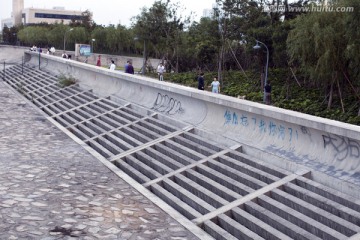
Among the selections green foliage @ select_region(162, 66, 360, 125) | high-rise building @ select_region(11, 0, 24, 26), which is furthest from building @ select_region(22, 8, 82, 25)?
green foliage @ select_region(162, 66, 360, 125)

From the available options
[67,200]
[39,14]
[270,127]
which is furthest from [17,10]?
[270,127]

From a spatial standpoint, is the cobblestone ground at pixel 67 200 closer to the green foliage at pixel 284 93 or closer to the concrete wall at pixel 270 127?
the concrete wall at pixel 270 127

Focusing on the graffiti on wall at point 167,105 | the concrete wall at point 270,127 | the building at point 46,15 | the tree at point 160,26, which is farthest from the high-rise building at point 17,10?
the graffiti on wall at point 167,105

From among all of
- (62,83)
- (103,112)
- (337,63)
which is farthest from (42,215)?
(337,63)

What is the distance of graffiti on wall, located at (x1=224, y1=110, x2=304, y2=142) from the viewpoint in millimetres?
8289

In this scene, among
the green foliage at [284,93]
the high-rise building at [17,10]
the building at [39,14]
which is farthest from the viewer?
the high-rise building at [17,10]

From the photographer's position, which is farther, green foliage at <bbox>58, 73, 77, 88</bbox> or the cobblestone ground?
green foliage at <bbox>58, 73, 77, 88</bbox>

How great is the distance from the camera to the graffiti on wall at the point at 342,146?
687 cm

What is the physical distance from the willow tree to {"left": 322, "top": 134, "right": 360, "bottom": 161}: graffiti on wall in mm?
14075

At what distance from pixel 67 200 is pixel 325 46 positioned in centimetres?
1685

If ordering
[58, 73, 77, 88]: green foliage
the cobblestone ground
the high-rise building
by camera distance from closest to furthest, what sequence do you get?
the cobblestone ground → [58, 73, 77, 88]: green foliage → the high-rise building

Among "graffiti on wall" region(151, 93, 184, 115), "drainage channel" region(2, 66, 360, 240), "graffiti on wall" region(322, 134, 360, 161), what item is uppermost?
"graffiti on wall" region(322, 134, 360, 161)

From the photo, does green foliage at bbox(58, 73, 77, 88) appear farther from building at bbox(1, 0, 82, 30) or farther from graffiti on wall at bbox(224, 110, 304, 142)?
building at bbox(1, 0, 82, 30)

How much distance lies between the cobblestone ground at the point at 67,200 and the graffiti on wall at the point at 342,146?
8.45ft
